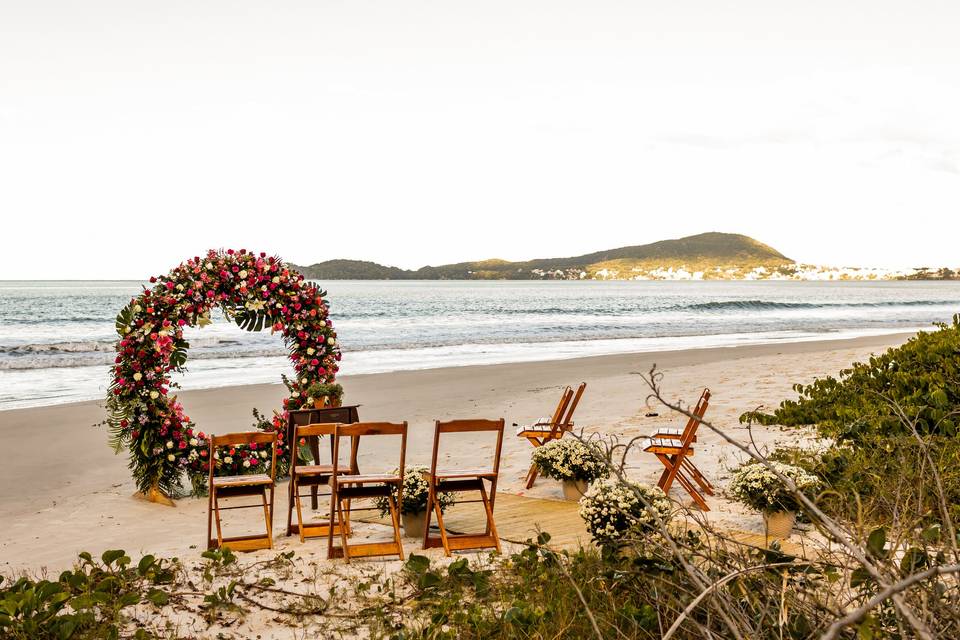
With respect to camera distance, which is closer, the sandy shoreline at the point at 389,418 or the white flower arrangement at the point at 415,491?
the white flower arrangement at the point at 415,491

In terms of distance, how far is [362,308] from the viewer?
241 feet

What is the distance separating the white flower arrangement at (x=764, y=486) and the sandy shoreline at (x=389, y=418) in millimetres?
604

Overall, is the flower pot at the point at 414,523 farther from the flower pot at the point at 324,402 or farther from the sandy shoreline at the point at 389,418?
the flower pot at the point at 324,402

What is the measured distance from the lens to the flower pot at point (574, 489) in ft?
27.6

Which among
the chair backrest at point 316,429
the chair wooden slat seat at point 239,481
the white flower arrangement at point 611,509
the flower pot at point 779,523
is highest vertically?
the chair backrest at point 316,429

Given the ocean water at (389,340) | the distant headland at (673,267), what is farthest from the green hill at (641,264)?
the ocean water at (389,340)

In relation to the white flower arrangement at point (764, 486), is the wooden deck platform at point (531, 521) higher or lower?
lower

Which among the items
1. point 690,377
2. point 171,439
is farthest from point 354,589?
point 690,377

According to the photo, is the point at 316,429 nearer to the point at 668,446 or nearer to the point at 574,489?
the point at 574,489

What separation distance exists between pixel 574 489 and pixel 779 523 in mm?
2162

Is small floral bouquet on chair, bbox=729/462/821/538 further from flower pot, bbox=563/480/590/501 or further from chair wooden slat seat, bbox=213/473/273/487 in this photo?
chair wooden slat seat, bbox=213/473/273/487

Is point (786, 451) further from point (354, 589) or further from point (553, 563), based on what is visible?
point (354, 589)

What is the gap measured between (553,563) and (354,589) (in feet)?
4.59

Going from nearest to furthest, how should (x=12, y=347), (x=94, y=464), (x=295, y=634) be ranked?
(x=295, y=634) < (x=94, y=464) < (x=12, y=347)
